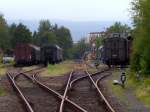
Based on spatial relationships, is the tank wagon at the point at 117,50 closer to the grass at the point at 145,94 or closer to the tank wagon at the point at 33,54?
the tank wagon at the point at 33,54

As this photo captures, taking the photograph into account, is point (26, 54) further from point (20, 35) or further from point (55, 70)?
point (20, 35)

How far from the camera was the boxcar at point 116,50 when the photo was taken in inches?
2248

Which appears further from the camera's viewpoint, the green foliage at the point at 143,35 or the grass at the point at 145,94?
the green foliage at the point at 143,35

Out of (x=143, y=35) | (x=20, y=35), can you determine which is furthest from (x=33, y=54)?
(x=20, y=35)

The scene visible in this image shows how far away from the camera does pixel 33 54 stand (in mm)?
76500

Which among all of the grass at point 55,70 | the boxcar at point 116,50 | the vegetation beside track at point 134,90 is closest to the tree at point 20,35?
the grass at point 55,70

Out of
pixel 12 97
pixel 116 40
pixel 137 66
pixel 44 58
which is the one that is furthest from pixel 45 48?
pixel 12 97

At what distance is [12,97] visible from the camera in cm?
2208

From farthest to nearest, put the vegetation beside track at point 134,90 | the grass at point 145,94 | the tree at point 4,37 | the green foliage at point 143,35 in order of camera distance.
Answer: the tree at point 4,37 < the green foliage at point 143,35 < the vegetation beside track at point 134,90 < the grass at point 145,94

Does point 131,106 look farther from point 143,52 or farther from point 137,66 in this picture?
point 137,66

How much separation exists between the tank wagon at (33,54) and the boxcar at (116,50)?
1930cm

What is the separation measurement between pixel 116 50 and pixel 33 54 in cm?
2149

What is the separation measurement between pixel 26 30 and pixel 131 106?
136514 millimetres

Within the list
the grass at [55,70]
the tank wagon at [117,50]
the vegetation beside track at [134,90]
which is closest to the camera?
the vegetation beside track at [134,90]
